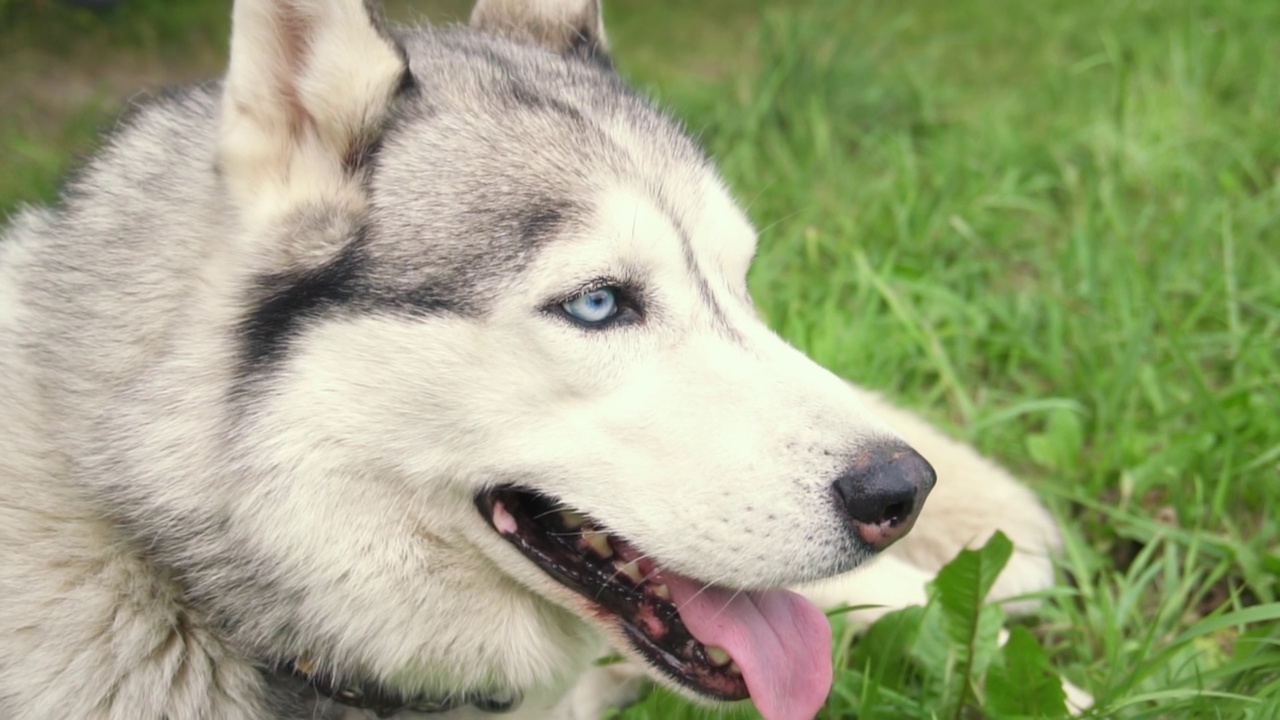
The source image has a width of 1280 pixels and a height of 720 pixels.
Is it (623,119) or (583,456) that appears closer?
(583,456)

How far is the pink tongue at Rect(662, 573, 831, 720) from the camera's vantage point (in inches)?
A: 90.3

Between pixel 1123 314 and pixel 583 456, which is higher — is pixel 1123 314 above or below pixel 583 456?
below

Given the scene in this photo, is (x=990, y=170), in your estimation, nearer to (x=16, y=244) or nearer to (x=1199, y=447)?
(x=1199, y=447)

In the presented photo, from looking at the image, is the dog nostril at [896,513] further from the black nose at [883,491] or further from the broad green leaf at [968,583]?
the broad green leaf at [968,583]

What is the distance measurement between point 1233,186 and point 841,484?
13.6 ft

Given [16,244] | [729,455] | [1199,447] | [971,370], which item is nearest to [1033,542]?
[1199,447]

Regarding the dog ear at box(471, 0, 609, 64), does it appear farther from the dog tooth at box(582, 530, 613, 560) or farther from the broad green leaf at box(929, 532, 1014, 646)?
the broad green leaf at box(929, 532, 1014, 646)

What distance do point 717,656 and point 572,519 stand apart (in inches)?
16.4

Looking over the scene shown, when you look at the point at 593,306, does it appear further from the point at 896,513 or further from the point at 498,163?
the point at 896,513

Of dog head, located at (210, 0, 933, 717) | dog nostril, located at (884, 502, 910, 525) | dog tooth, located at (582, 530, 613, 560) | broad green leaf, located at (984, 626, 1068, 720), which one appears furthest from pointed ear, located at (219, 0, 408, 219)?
broad green leaf, located at (984, 626, 1068, 720)

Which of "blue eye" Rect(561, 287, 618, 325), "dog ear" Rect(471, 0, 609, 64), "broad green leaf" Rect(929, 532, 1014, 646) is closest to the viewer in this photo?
"blue eye" Rect(561, 287, 618, 325)

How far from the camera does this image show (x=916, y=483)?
2156 mm

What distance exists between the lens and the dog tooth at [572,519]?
2.29 m

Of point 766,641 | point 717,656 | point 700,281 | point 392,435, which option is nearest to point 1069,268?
point 700,281
